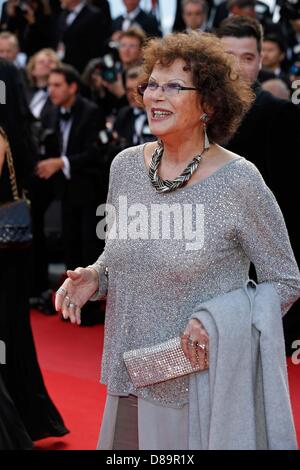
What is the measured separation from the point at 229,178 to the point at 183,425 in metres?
0.75

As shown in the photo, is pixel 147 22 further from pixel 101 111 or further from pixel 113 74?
pixel 101 111

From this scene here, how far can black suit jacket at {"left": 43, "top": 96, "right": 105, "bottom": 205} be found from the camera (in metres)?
7.86

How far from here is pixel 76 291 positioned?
3.03m

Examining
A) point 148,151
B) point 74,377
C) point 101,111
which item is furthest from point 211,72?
point 101,111

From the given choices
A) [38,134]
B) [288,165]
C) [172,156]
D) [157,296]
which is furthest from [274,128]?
[38,134]

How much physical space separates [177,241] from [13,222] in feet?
5.41

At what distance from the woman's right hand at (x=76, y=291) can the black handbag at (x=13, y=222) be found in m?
1.39

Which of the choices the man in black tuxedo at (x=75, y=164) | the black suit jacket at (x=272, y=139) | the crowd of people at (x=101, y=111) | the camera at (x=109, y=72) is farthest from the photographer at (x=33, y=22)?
the black suit jacket at (x=272, y=139)

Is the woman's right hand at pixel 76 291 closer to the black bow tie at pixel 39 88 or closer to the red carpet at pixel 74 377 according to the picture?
the red carpet at pixel 74 377

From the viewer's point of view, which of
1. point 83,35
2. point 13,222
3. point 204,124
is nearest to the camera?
point 204,124

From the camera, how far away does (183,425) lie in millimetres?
2857

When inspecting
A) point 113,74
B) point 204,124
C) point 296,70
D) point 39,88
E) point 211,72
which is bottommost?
point 39,88

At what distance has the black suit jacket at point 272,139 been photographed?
4.65 m

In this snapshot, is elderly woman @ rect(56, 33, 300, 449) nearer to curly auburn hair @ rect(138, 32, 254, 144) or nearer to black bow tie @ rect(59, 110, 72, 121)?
curly auburn hair @ rect(138, 32, 254, 144)
